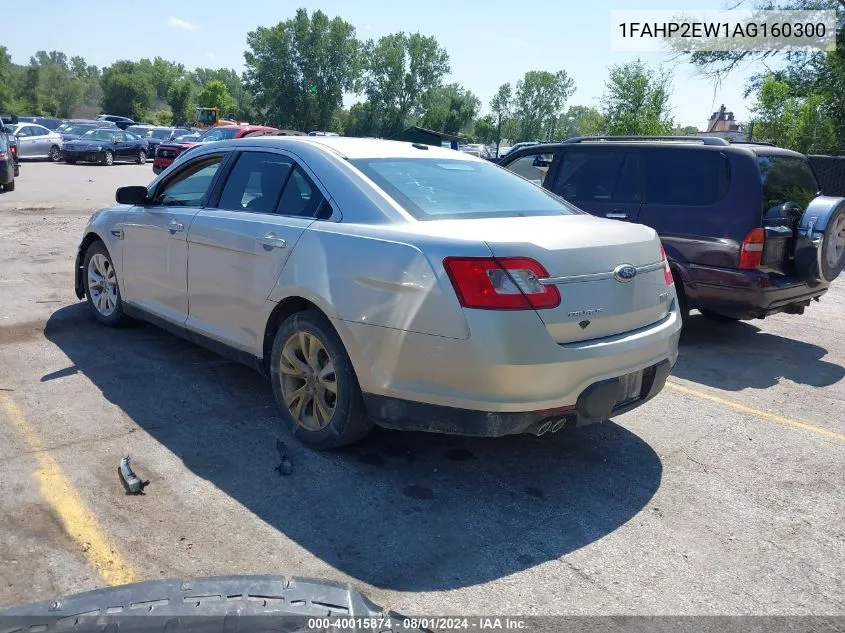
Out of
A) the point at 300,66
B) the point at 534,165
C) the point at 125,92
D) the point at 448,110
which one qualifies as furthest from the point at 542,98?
A: the point at 534,165

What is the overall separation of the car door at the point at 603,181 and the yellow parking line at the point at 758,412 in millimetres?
1952

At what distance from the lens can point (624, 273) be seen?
366cm

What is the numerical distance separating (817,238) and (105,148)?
97.7 ft

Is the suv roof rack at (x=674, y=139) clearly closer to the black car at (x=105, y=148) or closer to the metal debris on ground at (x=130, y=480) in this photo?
the metal debris on ground at (x=130, y=480)

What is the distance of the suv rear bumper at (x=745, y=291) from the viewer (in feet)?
19.9

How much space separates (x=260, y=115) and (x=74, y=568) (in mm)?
102287

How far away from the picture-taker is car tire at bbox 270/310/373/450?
12.4 ft

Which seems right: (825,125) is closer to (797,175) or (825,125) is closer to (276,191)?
(797,175)

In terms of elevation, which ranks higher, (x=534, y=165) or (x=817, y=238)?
(x=534, y=165)

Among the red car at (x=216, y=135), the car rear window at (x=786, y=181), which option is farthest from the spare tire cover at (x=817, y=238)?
the red car at (x=216, y=135)

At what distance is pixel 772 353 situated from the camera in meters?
6.61

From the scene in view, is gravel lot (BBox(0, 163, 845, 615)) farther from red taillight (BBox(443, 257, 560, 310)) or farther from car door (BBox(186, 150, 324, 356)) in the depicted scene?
red taillight (BBox(443, 257, 560, 310))

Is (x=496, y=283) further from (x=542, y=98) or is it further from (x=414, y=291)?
(x=542, y=98)

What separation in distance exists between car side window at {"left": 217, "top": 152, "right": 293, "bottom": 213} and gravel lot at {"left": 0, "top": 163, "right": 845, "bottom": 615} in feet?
4.08
